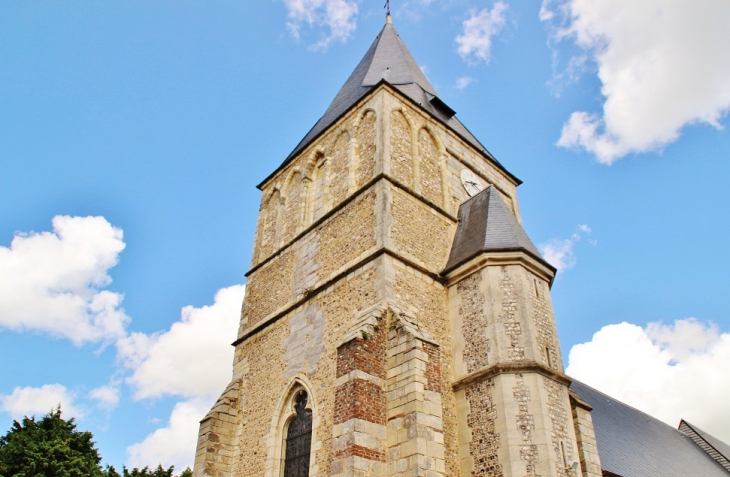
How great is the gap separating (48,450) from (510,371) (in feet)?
50.6

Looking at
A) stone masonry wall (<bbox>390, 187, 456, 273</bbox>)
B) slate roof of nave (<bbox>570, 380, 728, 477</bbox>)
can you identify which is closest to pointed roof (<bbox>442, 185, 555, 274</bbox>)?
stone masonry wall (<bbox>390, 187, 456, 273</bbox>)

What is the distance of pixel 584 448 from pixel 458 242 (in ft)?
15.6

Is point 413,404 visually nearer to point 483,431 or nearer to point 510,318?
point 483,431

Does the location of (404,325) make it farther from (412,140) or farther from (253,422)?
(412,140)

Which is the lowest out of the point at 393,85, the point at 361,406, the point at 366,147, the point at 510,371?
the point at 361,406

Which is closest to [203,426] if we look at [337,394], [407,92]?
[337,394]

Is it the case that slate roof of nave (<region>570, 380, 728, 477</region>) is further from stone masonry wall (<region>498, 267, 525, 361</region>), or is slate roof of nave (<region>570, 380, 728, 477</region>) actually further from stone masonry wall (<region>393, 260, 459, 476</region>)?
stone masonry wall (<region>393, 260, 459, 476</region>)

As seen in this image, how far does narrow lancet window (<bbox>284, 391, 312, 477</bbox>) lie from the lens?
10211 mm

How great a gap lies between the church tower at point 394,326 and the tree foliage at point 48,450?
8.32 metres

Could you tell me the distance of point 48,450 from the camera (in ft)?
57.5

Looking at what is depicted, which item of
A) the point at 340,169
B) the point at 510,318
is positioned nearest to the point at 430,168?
the point at 340,169

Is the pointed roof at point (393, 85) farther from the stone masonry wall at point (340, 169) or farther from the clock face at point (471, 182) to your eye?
the clock face at point (471, 182)

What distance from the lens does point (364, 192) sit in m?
12.3

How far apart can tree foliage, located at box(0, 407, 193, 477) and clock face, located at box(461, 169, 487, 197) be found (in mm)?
14799
